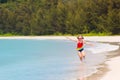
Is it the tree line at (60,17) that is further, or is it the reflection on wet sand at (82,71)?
the tree line at (60,17)

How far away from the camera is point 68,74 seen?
18594 mm

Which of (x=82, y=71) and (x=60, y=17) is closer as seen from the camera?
(x=82, y=71)

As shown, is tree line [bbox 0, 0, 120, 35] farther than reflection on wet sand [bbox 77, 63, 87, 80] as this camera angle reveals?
Yes

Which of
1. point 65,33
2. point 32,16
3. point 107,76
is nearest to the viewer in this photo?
point 107,76

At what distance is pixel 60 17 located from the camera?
69.7m

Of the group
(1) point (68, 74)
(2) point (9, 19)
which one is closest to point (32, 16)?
(2) point (9, 19)

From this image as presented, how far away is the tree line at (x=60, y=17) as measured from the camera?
59.3m

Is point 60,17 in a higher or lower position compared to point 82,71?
lower

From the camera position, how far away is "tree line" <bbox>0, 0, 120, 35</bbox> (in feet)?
194

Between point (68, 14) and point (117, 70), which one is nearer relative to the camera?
point (117, 70)

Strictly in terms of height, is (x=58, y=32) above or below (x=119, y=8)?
below

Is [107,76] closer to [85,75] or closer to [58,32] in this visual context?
[85,75]

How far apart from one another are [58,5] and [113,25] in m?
16.4

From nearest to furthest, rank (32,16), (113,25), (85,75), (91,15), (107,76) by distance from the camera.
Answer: (107,76) → (85,75) → (113,25) → (91,15) → (32,16)
